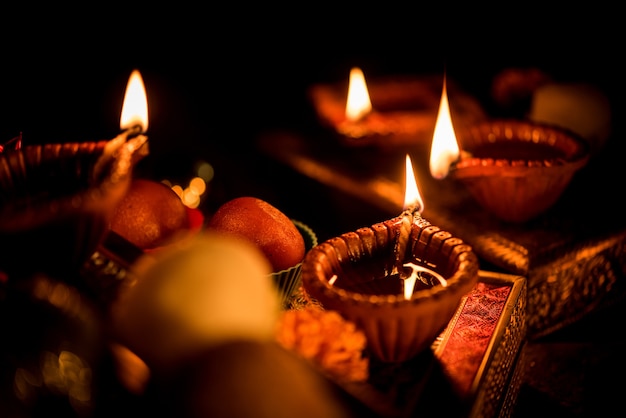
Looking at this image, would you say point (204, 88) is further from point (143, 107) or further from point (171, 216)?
point (171, 216)

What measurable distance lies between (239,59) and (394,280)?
2.34 m

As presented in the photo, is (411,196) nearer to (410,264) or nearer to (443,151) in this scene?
(410,264)

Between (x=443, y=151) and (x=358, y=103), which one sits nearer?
(x=443, y=151)

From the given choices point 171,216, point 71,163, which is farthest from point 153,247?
point 71,163

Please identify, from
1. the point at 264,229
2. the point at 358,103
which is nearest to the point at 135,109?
the point at 264,229

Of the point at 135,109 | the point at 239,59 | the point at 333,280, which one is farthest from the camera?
the point at 239,59

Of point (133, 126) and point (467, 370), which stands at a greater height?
point (133, 126)

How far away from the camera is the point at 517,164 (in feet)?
3.94

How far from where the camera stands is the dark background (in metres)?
2.36

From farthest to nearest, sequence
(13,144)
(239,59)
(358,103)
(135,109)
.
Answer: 1. (239,59)
2. (358,103)
3. (135,109)
4. (13,144)

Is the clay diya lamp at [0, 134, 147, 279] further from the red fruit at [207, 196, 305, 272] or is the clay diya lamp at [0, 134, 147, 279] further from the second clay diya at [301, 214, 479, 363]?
the second clay diya at [301, 214, 479, 363]

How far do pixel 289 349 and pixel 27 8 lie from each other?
2.40 m

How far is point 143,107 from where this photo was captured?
1167 millimetres

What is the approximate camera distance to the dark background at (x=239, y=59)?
2363mm
